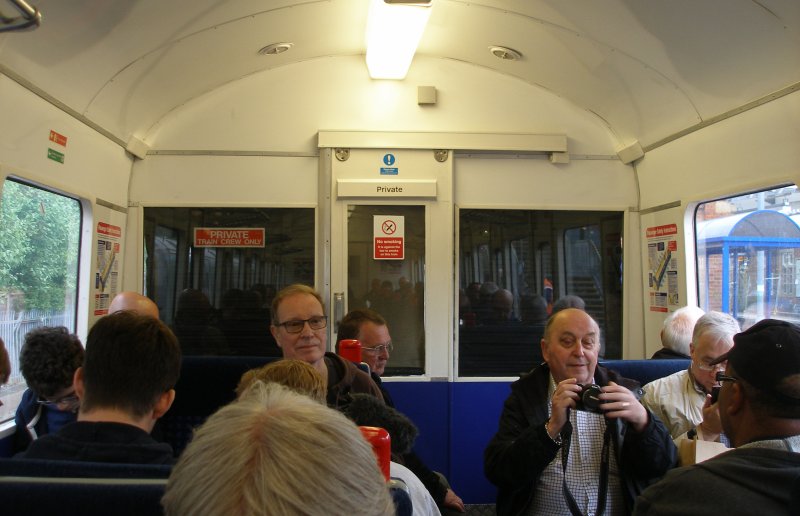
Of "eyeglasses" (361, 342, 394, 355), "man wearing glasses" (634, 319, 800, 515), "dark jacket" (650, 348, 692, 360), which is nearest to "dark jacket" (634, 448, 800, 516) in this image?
"man wearing glasses" (634, 319, 800, 515)

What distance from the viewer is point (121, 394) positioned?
1.71 metres

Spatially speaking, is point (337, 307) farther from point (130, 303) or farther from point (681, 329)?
point (681, 329)

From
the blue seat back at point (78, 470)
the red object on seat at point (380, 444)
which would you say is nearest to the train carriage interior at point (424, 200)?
the blue seat back at point (78, 470)

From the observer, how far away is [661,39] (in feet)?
11.3

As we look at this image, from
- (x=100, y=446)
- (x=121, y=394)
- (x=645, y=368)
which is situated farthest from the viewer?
(x=645, y=368)

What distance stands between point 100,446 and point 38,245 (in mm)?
2387

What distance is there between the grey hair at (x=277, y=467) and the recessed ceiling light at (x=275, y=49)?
3.78 metres

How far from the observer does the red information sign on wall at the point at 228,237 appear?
4.66 meters

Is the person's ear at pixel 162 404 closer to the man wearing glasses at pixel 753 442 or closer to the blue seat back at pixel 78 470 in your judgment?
the blue seat back at pixel 78 470

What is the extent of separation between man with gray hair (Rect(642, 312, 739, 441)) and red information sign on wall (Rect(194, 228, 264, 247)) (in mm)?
2920

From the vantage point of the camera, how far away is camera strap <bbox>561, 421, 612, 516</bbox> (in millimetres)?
2295

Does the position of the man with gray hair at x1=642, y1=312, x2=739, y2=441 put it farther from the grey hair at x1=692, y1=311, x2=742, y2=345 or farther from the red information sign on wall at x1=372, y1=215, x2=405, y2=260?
the red information sign on wall at x1=372, y1=215, x2=405, y2=260

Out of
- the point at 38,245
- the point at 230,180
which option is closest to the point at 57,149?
the point at 38,245

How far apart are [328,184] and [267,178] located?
1.58 ft
